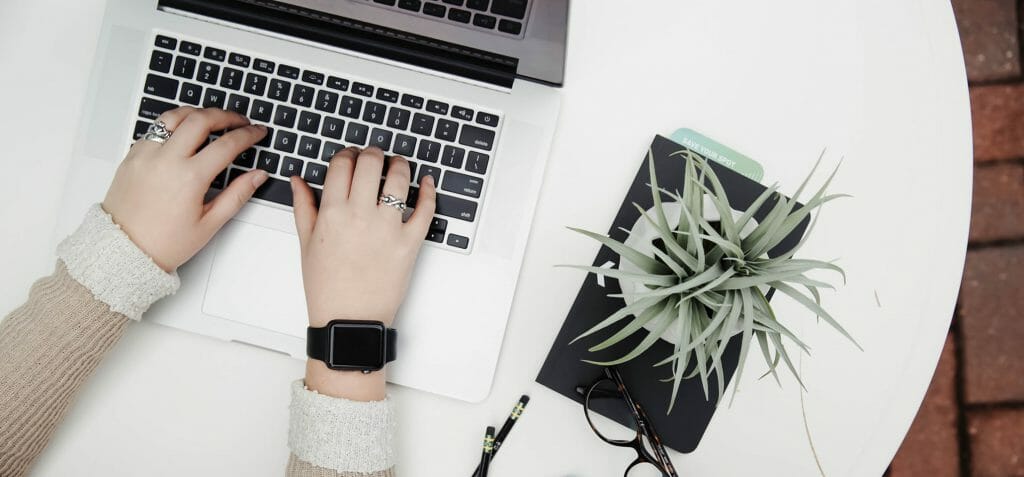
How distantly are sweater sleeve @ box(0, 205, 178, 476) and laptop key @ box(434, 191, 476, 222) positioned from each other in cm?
26

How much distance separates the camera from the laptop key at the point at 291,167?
0.64 m

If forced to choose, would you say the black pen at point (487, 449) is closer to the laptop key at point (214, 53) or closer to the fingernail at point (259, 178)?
the fingernail at point (259, 178)

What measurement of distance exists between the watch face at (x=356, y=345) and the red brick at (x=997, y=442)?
1.14 m

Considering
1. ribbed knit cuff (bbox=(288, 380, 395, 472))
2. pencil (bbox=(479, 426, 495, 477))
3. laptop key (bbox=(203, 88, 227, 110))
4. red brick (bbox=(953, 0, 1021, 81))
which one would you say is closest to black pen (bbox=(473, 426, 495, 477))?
pencil (bbox=(479, 426, 495, 477))

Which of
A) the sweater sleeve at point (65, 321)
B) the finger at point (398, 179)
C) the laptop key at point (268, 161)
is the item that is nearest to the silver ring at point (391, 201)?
the finger at point (398, 179)

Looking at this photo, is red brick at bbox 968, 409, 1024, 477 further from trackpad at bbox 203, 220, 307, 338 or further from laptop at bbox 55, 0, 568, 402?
trackpad at bbox 203, 220, 307, 338

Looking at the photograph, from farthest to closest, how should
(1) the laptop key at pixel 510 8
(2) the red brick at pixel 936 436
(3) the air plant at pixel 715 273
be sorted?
(2) the red brick at pixel 936 436
(1) the laptop key at pixel 510 8
(3) the air plant at pixel 715 273

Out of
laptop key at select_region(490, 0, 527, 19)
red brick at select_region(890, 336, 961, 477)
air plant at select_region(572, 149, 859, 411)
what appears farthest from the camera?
red brick at select_region(890, 336, 961, 477)

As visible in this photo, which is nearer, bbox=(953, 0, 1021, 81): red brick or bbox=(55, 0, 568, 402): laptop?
bbox=(55, 0, 568, 402): laptop

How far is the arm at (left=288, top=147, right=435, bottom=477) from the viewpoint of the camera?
0.60 m

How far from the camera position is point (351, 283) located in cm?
63

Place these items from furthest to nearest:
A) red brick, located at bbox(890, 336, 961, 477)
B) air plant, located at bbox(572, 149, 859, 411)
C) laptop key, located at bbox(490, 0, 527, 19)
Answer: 1. red brick, located at bbox(890, 336, 961, 477)
2. laptop key, located at bbox(490, 0, 527, 19)
3. air plant, located at bbox(572, 149, 859, 411)

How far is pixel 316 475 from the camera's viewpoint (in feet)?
1.98

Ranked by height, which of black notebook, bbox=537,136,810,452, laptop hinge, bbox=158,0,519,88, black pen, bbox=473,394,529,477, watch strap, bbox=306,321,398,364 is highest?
laptop hinge, bbox=158,0,519,88
